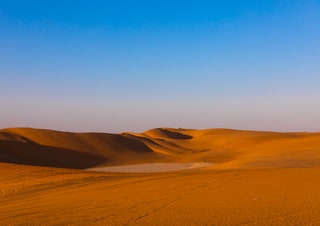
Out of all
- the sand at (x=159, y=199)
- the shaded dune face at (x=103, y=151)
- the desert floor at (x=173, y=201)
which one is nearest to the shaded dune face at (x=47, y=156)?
the shaded dune face at (x=103, y=151)

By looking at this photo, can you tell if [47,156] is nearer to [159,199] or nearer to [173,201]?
[159,199]

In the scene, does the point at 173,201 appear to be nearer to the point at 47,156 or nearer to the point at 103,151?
the point at 47,156

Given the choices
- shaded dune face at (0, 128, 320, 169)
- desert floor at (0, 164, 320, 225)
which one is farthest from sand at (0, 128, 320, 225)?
shaded dune face at (0, 128, 320, 169)

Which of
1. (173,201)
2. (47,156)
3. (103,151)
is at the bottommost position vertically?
(173,201)

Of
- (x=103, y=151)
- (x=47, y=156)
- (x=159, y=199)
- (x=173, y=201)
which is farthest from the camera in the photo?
(x=103, y=151)

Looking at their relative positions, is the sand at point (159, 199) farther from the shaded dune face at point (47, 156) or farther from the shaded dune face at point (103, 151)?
the shaded dune face at point (103, 151)

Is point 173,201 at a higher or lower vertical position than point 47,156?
lower

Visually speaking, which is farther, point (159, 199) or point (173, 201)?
point (159, 199)

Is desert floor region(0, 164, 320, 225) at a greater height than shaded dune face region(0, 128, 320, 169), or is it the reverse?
shaded dune face region(0, 128, 320, 169)

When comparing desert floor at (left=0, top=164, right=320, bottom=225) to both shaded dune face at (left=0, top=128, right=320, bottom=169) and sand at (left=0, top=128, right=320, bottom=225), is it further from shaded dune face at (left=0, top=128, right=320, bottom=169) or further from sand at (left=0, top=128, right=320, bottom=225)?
shaded dune face at (left=0, top=128, right=320, bottom=169)

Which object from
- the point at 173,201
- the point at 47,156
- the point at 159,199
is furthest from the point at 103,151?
the point at 173,201

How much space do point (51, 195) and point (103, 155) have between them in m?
33.0

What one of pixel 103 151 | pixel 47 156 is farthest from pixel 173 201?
pixel 103 151

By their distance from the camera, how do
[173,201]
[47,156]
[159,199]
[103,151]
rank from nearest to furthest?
[173,201] → [159,199] → [47,156] → [103,151]
